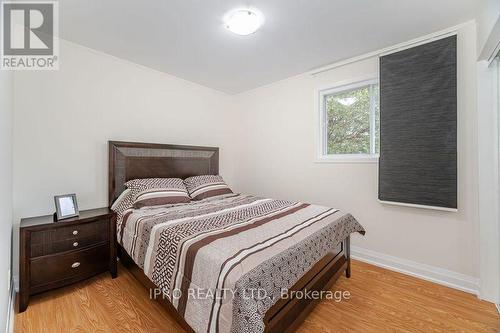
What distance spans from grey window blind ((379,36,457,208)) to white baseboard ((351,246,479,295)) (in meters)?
0.65

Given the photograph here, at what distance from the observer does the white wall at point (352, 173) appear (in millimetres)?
2018

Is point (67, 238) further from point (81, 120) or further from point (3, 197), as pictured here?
point (81, 120)

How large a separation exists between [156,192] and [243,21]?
1.90 m

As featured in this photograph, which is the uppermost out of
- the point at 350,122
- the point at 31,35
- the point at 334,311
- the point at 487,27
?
the point at 31,35

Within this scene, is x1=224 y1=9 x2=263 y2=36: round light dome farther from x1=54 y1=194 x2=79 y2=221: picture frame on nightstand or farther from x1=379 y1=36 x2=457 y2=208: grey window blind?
x1=54 y1=194 x2=79 y2=221: picture frame on nightstand

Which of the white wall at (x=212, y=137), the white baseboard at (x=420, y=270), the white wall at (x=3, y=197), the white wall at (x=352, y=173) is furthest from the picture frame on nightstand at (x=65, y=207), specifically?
the white baseboard at (x=420, y=270)

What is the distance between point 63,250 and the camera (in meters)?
1.92

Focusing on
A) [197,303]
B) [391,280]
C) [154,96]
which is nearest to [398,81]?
[391,280]

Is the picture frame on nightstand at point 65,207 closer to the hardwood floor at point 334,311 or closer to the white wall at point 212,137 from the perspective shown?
the white wall at point 212,137

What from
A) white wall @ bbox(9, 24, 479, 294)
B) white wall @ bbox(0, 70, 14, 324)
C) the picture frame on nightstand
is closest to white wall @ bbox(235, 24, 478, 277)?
white wall @ bbox(9, 24, 479, 294)

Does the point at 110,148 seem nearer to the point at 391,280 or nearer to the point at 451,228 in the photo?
the point at 391,280

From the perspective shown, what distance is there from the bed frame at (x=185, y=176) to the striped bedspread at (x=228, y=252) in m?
0.18

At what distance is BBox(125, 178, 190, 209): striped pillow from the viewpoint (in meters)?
2.36

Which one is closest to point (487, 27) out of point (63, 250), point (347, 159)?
A: point (347, 159)
